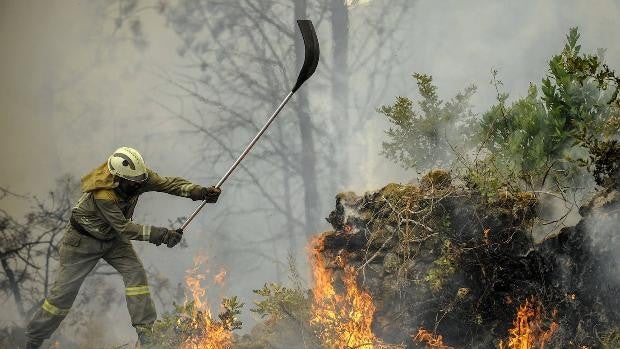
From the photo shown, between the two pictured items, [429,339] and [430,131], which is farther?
[430,131]

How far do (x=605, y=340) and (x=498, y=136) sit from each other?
2.44 meters

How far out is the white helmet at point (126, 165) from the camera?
5344 mm

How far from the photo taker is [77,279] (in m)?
5.84

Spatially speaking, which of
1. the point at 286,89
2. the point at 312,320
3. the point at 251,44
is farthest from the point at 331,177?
the point at 312,320

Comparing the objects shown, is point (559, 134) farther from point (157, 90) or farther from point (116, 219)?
point (157, 90)

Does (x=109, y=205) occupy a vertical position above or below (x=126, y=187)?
below

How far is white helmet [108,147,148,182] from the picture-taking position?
5344 millimetres

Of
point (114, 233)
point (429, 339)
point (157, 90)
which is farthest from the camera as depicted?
point (157, 90)

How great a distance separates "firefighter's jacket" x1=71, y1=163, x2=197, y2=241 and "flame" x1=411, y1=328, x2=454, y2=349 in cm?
285

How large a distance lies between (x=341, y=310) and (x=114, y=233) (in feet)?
8.83

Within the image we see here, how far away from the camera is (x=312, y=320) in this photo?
19.3ft

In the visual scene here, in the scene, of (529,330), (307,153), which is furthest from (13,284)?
(529,330)

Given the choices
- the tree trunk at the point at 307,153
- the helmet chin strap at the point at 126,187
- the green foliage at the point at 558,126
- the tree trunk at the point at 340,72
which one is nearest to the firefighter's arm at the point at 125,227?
the helmet chin strap at the point at 126,187

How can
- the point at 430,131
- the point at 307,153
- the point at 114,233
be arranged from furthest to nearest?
the point at 307,153 < the point at 430,131 < the point at 114,233
